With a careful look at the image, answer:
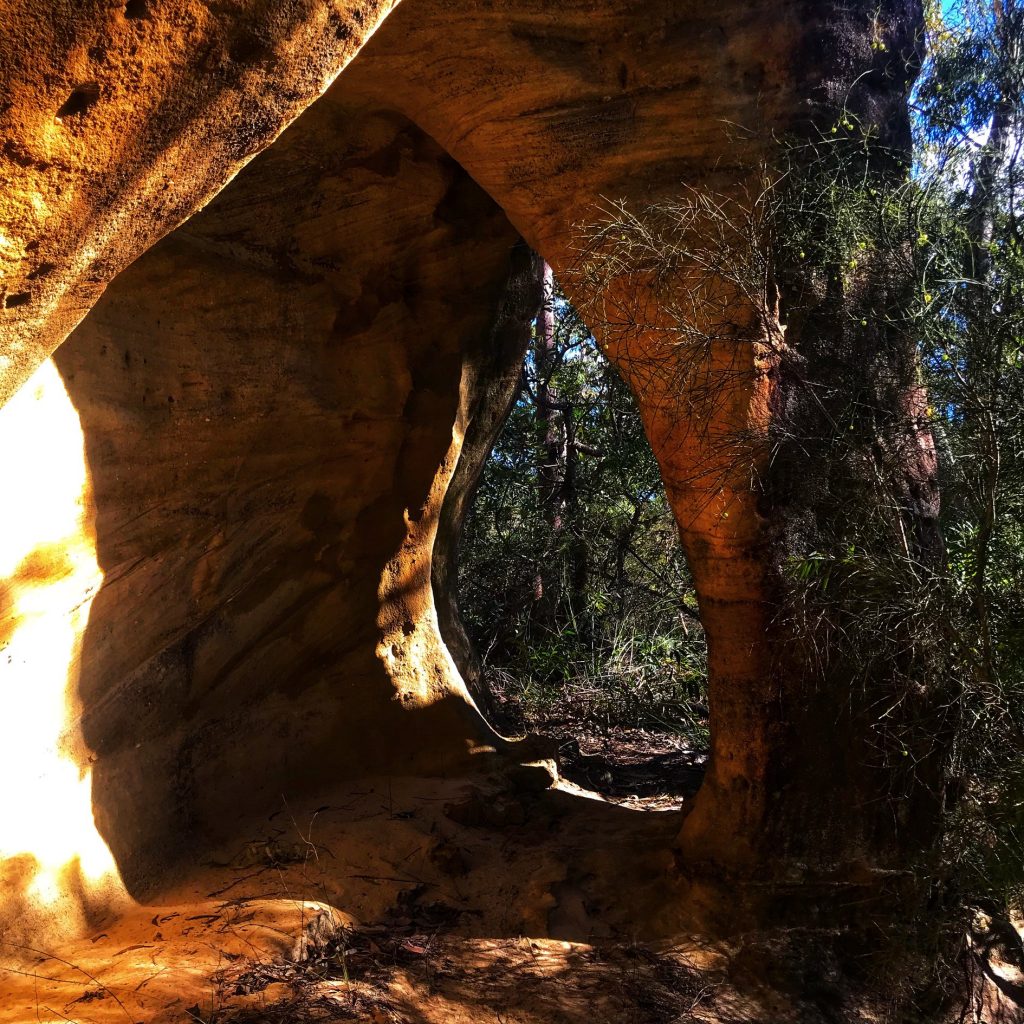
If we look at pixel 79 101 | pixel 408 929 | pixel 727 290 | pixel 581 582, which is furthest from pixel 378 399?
pixel 79 101

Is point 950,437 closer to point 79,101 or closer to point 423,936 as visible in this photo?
point 423,936

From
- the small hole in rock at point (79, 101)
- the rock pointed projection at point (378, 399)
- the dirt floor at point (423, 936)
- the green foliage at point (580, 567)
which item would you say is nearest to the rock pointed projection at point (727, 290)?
the rock pointed projection at point (378, 399)

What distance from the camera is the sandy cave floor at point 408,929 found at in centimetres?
333

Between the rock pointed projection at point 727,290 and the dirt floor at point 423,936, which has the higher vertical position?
the rock pointed projection at point 727,290

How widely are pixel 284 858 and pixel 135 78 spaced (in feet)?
11.5

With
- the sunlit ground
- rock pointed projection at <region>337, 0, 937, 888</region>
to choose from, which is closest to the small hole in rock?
the sunlit ground

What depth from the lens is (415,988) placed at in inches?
142

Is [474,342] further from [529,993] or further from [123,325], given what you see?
[529,993]

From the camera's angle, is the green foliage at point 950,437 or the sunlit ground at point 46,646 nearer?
the green foliage at point 950,437

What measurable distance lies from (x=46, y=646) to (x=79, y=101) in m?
2.40

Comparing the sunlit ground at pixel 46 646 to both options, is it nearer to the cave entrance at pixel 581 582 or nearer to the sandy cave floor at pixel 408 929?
the sandy cave floor at pixel 408 929

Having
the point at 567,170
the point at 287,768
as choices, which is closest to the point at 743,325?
the point at 567,170

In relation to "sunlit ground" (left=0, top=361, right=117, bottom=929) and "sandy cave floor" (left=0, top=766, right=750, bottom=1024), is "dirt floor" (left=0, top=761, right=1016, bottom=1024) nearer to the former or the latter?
"sandy cave floor" (left=0, top=766, right=750, bottom=1024)

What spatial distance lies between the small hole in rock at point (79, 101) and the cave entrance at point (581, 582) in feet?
16.1
